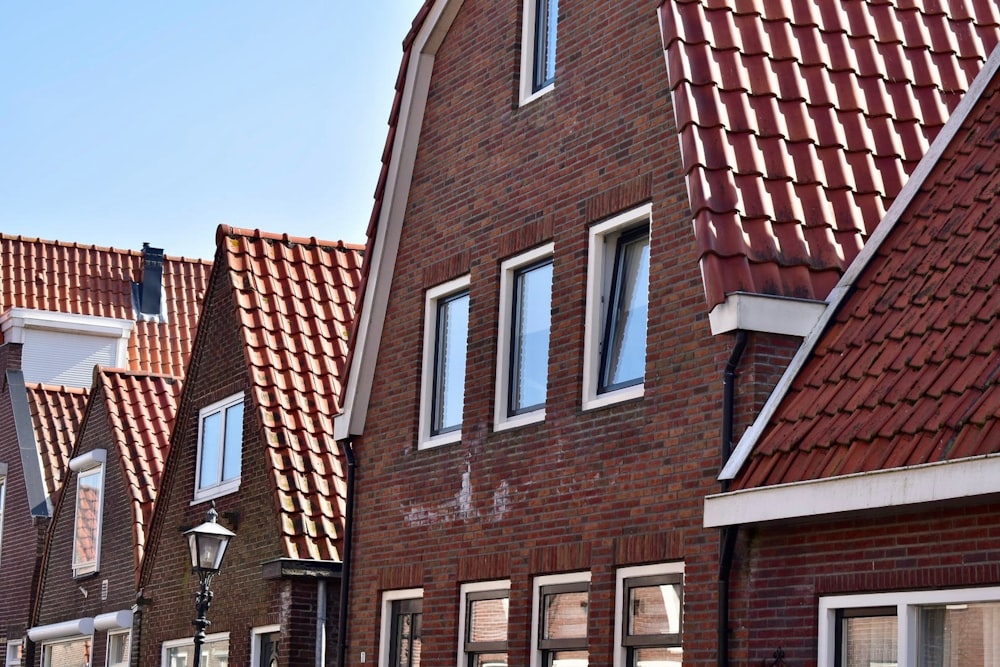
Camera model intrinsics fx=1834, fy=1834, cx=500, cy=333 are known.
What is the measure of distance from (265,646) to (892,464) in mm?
10948

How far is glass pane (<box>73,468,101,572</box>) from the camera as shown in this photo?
85.4 ft

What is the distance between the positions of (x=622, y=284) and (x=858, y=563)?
4060 mm

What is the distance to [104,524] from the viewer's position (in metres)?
25.5

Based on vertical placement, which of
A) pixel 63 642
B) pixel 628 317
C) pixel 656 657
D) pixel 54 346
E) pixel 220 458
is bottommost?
pixel 656 657

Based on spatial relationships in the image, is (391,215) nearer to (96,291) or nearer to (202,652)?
(202,652)

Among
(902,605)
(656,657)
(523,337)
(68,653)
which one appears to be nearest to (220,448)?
(68,653)

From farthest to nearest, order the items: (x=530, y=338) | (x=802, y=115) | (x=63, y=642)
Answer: (x=63, y=642), (x=530, y=338), (x=802, y=115)

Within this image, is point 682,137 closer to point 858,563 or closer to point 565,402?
point 565,402

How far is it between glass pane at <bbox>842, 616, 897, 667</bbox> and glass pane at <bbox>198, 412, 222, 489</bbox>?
11.9 m

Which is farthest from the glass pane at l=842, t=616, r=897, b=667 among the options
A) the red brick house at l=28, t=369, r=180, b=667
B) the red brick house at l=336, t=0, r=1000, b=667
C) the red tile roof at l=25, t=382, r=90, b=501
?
the red tile roof at l=25, t=382, r=90, b=501

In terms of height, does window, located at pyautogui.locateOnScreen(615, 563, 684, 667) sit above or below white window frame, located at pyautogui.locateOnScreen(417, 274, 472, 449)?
below

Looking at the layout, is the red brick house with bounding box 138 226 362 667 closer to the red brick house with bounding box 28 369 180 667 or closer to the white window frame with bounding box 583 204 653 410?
the red brick house with bounding box 28 369 180 667

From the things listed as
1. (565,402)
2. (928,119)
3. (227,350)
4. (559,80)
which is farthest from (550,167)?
(227,350)

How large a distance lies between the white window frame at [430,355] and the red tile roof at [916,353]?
191 inches
